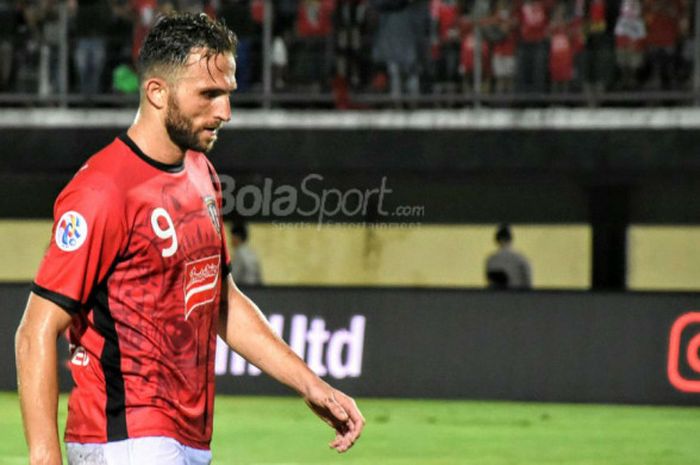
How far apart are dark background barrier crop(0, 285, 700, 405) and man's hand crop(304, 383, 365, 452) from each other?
1027 cm

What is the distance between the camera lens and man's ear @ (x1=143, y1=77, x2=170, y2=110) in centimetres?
375

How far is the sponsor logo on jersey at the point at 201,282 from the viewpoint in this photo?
153 inches

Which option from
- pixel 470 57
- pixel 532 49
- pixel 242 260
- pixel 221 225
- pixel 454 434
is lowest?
pixel 454 434

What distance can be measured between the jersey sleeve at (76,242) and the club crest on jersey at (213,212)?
1.34 ft

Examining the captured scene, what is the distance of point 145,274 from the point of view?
379 centimetres

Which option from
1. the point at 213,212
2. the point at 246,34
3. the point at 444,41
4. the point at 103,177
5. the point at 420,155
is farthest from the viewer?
the point at 246,34

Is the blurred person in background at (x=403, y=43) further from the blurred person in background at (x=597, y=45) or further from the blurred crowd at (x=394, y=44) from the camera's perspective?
the blurred person in background at (x=597, y=45)

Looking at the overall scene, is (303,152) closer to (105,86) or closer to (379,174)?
(379,174)

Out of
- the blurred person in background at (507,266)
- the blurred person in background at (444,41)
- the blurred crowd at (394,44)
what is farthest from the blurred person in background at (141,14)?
the blurred person in background at (507,266)

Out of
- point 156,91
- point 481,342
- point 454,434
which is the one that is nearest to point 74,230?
point 156,91

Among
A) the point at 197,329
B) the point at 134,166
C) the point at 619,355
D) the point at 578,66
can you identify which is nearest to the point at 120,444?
the point at 197,329

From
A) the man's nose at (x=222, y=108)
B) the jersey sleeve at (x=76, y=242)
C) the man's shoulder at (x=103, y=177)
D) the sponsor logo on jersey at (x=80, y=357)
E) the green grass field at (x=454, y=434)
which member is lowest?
the green grass field at (x=454, y=434)

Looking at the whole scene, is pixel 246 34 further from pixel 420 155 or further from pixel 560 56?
pixel 560 56

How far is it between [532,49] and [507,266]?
2652 millimetres
